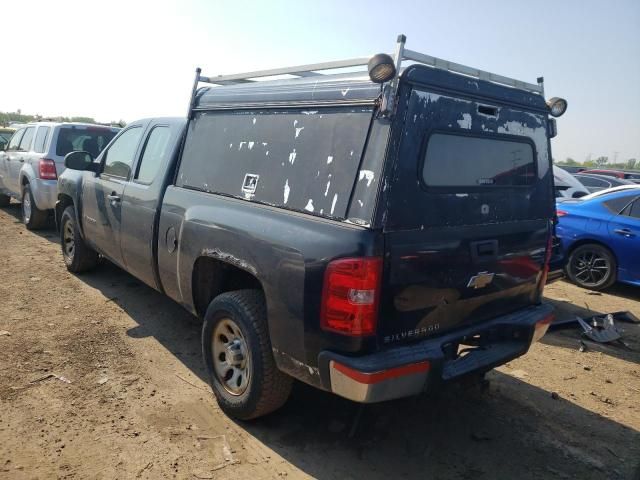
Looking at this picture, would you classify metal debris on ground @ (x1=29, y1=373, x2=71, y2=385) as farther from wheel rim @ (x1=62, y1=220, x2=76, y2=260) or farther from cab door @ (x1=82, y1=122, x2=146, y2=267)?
wheel rim @ (x1=62, y1=220, x2=76, y2=260)

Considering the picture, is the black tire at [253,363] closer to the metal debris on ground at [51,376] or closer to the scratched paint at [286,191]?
the scratched paint at [286,191]

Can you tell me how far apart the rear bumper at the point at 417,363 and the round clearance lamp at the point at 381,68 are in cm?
138

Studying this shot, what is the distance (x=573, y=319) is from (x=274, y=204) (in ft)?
13.1

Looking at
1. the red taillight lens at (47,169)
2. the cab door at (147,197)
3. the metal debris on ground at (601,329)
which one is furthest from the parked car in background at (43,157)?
the metal debris on ground at (601,329)

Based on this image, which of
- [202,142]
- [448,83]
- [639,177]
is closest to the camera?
[448,83]

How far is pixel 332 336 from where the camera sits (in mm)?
2490

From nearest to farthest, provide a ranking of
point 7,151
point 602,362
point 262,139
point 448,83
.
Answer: point 448,83 → point 262,139 → point 602,362 → point 7,151

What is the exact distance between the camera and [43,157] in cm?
798

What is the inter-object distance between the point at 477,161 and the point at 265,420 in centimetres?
214

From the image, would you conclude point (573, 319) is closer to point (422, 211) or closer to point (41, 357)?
point (422, 211)

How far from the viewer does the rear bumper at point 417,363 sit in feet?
7.88

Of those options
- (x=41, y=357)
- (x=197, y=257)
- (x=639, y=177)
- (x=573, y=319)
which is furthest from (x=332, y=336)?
(x=639, y=177)

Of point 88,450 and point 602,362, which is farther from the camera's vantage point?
point 602,362

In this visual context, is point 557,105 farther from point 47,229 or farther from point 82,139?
point 47,229
